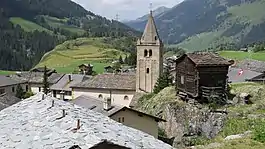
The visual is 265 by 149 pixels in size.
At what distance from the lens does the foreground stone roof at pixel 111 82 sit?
63.0m

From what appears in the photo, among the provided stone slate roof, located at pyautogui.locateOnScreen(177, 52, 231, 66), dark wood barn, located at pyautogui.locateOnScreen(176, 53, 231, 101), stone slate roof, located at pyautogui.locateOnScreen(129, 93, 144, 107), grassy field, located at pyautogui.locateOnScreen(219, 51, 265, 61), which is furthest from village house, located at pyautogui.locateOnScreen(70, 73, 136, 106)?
grassy field, located at pyautogui.locateOnScreen(219, 51, 265, 61)

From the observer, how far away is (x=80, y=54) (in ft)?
562

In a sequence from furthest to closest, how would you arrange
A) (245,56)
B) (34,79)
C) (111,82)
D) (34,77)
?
(245,56)
(34,77)
(34,79)
(111,82)

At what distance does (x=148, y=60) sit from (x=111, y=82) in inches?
238

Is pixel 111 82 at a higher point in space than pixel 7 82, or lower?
higher

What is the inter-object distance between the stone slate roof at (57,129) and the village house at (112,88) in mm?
53697

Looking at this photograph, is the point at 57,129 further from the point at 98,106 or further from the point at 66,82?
the point at 66,82

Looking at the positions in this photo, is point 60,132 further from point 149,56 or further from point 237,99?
point 149,56

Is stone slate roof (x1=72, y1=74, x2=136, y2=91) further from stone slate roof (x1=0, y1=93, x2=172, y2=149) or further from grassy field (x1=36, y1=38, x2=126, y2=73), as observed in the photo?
grassy field (x1=36, y1=38, x2=126, y2=73)

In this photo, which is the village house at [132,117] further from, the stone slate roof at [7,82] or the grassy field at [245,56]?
the grassy field at [245,56]

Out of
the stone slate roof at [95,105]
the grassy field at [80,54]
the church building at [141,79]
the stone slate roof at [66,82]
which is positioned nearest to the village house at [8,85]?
the stone slate roof at [66,82]

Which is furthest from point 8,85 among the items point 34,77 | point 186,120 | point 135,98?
point 186,120

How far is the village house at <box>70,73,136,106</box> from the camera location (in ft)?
206

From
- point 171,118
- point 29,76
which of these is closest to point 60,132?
point 171,118
